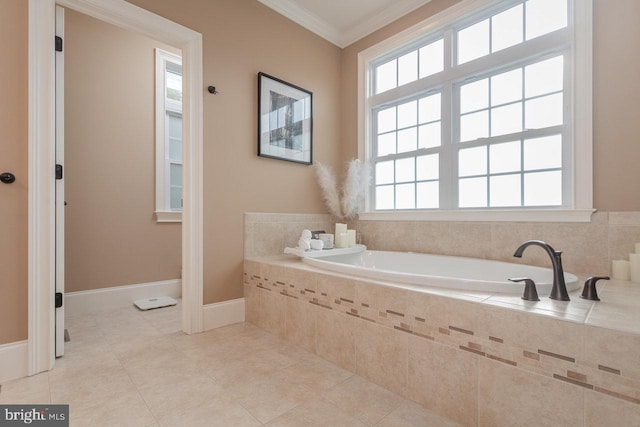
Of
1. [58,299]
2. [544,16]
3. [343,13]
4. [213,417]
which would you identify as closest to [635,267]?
[544,16]

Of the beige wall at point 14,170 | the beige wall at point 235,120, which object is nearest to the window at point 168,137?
the beige wall at point 235,120

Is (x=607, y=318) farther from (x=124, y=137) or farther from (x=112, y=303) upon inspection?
(x=124, y=137)

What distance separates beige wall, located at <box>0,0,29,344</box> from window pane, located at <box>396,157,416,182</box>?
266cm

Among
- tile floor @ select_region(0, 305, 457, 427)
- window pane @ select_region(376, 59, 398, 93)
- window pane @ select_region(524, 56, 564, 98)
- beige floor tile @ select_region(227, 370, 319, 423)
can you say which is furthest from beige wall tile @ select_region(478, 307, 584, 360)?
window pane @ select_region(376, 59, 398, 93)

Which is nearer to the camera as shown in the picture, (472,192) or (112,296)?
(472,192)

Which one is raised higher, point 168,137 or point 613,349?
Answer: point 168,137

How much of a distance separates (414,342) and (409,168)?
1.84 metres

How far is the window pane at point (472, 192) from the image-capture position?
235 centimetres

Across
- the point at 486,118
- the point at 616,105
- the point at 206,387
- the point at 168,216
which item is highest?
the point at 486,118

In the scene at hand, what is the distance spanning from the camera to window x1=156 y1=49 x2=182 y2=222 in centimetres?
313

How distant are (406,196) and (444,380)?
185cm

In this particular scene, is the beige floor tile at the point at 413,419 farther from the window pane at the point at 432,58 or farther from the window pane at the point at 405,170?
the window pane at the point at 432,58

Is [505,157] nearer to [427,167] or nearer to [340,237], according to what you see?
[427,167]

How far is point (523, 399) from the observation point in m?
1.04
